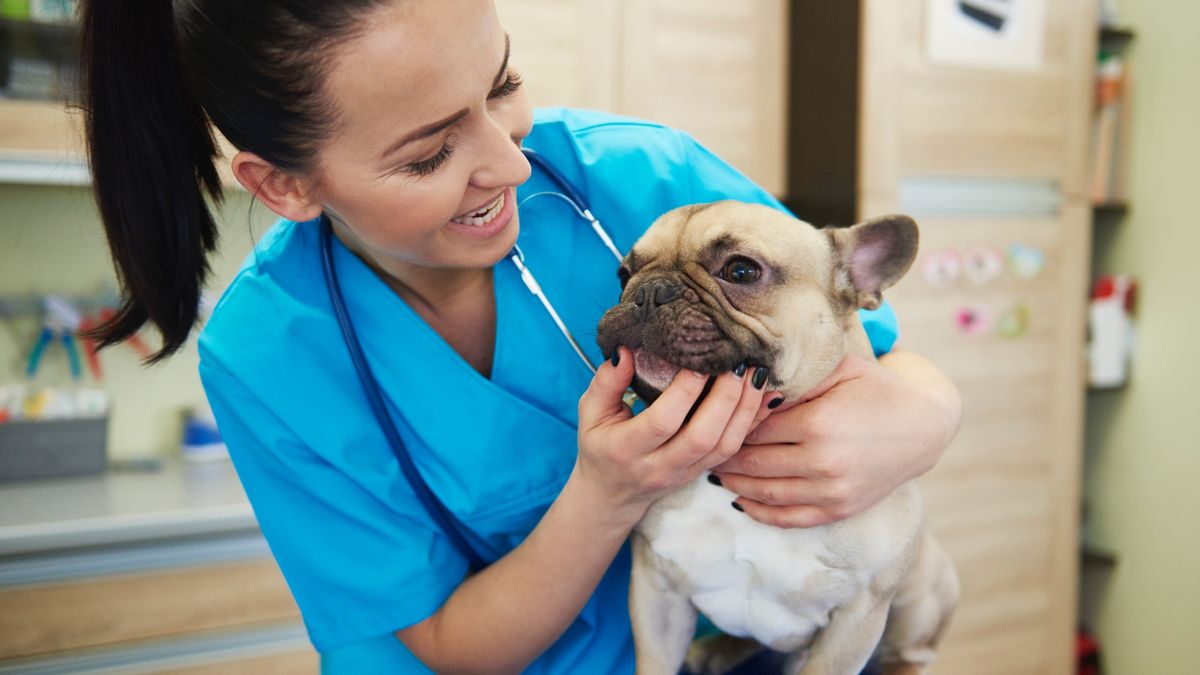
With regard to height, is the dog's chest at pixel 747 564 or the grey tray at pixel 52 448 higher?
the dog's chest at pixel 747 564

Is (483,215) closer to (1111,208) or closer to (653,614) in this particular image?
(653,614)


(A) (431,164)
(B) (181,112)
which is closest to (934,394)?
(A) (431,164)

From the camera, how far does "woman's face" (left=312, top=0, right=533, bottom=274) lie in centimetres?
80

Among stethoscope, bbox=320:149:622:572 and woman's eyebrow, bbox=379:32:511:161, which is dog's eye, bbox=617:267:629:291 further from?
woman's eyebrow, bbox=379:32:511:161

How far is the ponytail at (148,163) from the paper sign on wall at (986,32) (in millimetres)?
2041

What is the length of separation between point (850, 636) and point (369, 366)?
2.04ft

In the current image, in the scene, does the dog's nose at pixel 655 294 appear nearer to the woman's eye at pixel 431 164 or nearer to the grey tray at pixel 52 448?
the woman's eye at pixel 431 164

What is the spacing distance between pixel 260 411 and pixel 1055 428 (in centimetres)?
248

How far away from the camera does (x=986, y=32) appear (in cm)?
252

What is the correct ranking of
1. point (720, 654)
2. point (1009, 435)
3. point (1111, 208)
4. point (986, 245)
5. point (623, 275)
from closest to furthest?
point (623, 275), point (720, 654), point (986, 245), point (1009, 435), point (1111, 208)

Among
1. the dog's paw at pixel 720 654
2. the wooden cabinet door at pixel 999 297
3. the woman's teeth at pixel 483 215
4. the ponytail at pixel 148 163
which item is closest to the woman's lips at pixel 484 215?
the woman's teeth at pixel 483 215

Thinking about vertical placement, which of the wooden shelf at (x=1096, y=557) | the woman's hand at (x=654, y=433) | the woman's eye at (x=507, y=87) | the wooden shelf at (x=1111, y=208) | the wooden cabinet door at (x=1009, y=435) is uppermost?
the woman's eye at (x=507, y=87)

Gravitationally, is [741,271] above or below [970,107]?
above

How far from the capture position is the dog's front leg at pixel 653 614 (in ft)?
3.46
